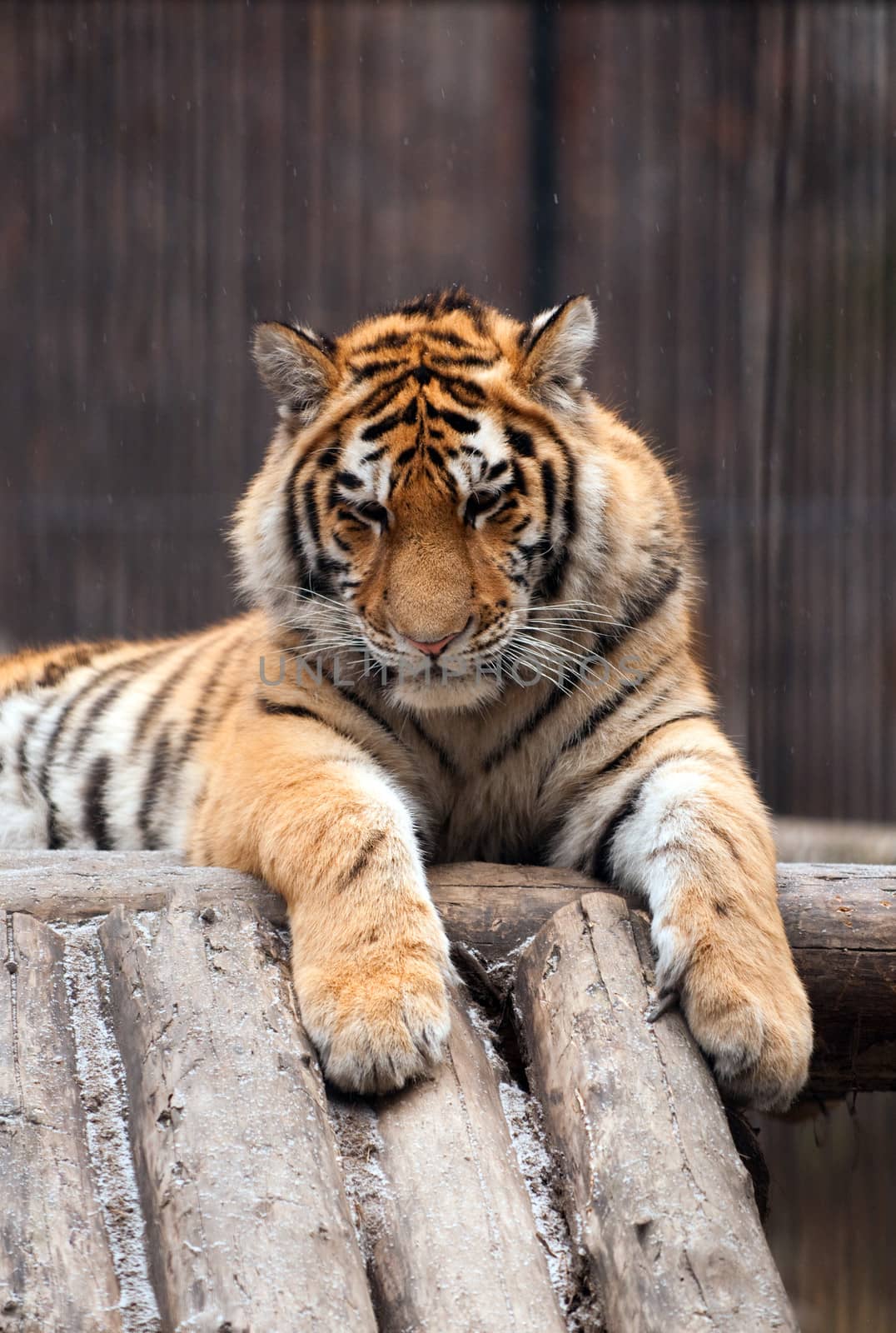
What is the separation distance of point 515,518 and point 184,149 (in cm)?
379

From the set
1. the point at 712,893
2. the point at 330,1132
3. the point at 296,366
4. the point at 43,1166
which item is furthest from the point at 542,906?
the point at 296,366

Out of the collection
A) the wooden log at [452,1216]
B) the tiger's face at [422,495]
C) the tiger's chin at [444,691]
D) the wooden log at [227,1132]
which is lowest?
the wooden log at [452,1216]

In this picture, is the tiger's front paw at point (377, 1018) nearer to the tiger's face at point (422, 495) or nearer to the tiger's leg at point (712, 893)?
the tiger's leg at point (712, 893)

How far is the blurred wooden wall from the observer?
203 inches

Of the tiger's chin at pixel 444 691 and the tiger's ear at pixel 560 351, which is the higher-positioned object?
the tiger's ear at pixel 560 351

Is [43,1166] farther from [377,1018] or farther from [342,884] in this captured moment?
[342,884]

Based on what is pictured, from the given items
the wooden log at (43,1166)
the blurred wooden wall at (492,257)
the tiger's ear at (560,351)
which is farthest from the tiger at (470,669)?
the blurred wooden wall at (492,257)

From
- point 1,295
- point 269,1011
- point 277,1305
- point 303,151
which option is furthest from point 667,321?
point 277,1305

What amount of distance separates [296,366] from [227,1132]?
125cm

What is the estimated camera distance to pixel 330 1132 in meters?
1.58

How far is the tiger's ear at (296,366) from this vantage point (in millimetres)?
2273

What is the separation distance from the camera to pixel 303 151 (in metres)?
5.31

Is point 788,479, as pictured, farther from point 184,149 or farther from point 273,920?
point 273,920

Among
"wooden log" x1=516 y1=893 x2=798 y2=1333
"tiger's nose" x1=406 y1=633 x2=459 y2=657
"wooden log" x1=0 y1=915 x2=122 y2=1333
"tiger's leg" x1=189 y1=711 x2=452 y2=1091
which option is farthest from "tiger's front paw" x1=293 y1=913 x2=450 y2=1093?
"tiger's nose" x1=406 y1=633 x2=459 y2=657
